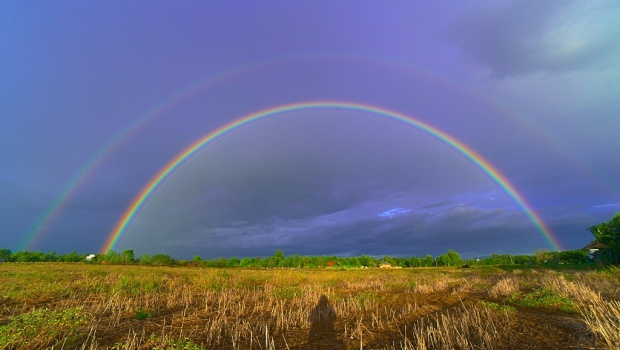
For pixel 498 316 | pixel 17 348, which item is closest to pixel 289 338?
pixel 17 348

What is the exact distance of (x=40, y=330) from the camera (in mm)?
8414

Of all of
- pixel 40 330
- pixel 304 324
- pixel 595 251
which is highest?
pixel 595 251

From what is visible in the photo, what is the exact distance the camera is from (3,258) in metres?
113

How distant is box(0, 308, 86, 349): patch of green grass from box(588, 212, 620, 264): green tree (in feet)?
220

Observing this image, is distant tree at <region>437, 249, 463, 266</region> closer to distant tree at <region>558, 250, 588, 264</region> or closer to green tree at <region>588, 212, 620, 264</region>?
distant tree at <region>558, 250, 588, 264</region>

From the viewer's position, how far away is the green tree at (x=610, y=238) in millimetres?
48688

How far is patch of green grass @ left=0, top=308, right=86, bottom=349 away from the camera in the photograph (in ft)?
25.3

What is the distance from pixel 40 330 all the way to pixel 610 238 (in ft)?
227

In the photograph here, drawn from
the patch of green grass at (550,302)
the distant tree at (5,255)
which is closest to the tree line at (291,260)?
the distant tree at (5,255)

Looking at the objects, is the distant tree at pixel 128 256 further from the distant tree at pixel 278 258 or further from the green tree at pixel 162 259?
the distant tree at pixel 278 258

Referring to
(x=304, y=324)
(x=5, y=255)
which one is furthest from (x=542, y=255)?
(x=5, y=255)

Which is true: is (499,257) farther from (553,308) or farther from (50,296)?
(50,296)

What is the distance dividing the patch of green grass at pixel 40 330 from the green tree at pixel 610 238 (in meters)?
67.0

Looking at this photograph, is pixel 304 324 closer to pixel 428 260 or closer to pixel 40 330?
pixel 40 330
